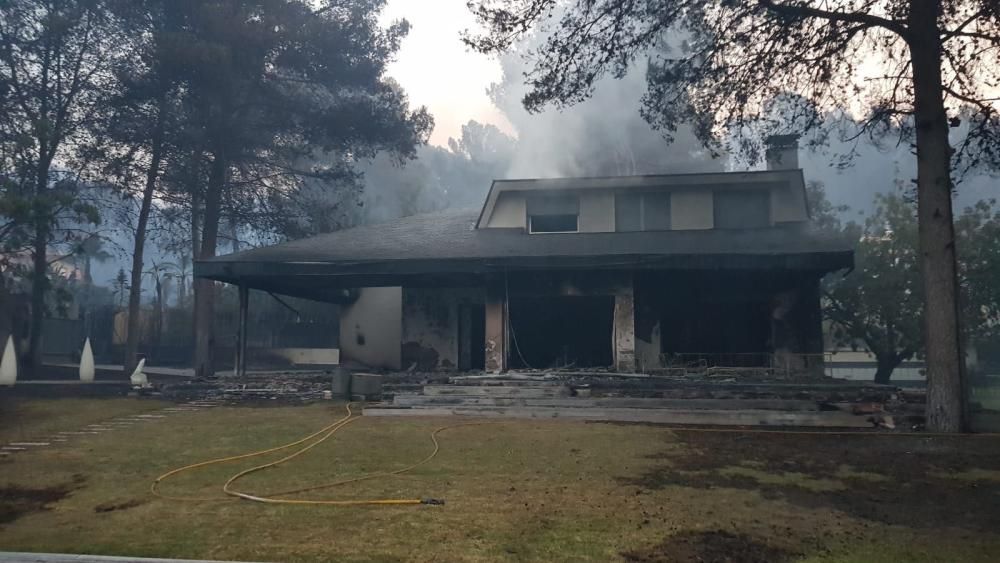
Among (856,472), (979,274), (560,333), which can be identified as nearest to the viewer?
(856,472)

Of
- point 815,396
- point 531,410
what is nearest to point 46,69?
point 531,410

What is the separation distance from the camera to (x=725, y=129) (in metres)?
12.7

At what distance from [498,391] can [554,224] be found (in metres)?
7.23

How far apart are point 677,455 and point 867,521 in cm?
296

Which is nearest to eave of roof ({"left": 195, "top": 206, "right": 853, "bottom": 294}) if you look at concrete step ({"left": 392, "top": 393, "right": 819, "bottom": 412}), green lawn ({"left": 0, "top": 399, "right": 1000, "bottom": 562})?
concrete step ({"left": 392, "top": 393, "right": 819, "bottom": 412})

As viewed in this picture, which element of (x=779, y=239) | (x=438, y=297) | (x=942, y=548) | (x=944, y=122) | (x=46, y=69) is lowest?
(x=942, y=548)

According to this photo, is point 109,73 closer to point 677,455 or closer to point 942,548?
point 677,455

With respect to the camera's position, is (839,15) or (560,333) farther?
(560,333)

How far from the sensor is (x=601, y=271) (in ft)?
55.7

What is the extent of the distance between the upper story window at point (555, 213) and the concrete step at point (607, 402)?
7.37 metres

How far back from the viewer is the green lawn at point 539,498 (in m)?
5.20

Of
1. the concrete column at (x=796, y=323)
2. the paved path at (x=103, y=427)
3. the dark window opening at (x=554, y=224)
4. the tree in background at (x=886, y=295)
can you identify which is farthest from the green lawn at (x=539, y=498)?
the tree in background at (x=886, y=295)

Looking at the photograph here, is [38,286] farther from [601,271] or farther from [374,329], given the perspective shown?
[601,271]

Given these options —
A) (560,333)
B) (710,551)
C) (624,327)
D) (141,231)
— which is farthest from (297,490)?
(141,231)
